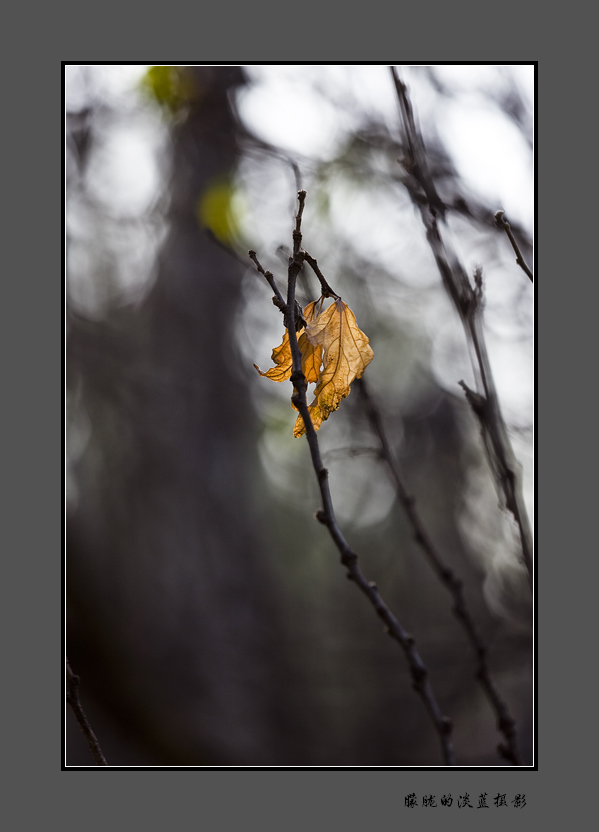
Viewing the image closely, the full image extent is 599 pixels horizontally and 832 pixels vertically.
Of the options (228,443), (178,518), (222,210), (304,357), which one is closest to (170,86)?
(222,210)

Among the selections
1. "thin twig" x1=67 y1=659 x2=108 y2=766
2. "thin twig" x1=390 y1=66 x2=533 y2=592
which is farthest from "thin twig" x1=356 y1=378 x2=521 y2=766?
"thin twig" x1=67 y1=659 x2=108 y2=766

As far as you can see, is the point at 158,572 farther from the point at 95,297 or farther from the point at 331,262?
the point at 331,262

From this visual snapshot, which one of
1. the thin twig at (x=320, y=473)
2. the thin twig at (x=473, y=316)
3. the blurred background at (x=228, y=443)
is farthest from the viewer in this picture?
the blurred background at (x=228, y=443)

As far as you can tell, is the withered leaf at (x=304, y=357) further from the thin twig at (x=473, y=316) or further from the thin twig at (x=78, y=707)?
the thin twig at (x=78, y=707)

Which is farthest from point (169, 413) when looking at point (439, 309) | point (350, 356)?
point (350, 356)

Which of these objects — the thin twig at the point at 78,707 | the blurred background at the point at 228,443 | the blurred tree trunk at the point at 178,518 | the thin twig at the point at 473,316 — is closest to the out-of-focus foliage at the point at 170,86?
the blurred background at the point at 228,443

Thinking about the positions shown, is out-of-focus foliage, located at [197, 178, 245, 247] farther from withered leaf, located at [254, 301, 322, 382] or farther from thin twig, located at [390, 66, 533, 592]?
withered leaf, located at [254, 301, 322, 382]
